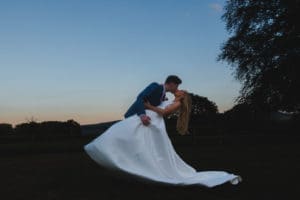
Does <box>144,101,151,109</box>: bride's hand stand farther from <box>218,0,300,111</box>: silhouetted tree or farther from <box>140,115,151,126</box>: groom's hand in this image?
<box>218,0,300,111</box>: silhouetted tree

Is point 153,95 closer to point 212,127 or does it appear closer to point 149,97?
point 149,97

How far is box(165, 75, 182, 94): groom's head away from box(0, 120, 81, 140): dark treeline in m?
20.5

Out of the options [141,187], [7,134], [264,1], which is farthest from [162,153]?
[264,1]

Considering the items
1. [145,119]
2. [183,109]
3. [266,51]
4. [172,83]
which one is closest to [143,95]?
[145,119]

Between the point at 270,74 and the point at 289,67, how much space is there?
4.77 ft

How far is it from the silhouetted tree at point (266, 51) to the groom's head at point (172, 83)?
2531cm

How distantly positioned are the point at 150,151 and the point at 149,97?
0.97 meters

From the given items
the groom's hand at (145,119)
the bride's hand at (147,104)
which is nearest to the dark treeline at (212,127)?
the bride's hand at (147,104)

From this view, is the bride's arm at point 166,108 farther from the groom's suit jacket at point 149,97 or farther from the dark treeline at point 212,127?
the dark treeline at point 212,127

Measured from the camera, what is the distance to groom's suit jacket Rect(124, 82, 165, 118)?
8.61m

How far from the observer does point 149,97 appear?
8.74 m

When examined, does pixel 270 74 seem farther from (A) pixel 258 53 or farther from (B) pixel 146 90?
(B) pixel 146 90

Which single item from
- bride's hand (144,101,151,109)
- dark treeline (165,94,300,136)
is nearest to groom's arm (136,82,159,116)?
bride's hand (144,101,151,109)

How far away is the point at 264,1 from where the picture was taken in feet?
115
